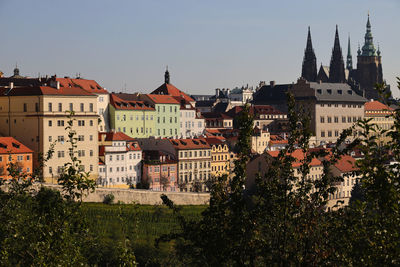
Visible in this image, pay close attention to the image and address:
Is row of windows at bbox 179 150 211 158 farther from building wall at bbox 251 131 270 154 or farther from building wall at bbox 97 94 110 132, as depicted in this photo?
building wall at bbox 251 131 270 154

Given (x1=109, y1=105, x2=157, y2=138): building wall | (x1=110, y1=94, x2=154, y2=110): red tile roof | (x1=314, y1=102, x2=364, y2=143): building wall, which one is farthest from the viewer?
(x1=314, y1=102, x2=364, y2=143): building wall

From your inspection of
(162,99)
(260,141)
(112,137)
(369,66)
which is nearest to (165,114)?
(162,99)

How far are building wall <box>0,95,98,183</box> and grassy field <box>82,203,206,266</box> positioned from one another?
36.8 ft

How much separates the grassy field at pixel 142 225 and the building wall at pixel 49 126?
441 inches

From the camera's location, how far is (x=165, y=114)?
105 metres

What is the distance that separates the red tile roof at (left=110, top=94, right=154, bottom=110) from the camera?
9650cm

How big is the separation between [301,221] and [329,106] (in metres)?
129

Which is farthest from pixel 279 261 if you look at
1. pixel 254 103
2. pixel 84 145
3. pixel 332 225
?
pixel 254 103

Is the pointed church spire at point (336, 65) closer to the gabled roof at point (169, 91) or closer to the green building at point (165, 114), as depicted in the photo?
the gabled roof at point (169, 91)

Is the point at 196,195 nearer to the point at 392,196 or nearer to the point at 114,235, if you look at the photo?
the point at 114,235

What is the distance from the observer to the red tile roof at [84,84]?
88375 mm

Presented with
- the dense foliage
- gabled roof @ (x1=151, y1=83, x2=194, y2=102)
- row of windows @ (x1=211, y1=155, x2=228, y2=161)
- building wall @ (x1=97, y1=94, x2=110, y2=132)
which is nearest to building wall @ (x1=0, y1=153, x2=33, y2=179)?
building wall @ (x1=97, y1=94, x2=110, y2=132)

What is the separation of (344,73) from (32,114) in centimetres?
11068

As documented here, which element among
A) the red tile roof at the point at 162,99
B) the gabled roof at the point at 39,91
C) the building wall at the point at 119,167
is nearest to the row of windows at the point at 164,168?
the building wall at the point at 119,167
